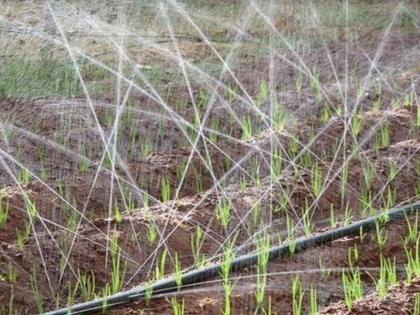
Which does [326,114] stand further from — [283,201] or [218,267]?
[218,267]

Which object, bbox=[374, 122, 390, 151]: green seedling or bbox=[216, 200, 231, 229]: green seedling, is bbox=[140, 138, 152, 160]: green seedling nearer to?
bbox=[216, 200, 231, 229]: green seedling

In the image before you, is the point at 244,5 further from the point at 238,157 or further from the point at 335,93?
the point at 238,157

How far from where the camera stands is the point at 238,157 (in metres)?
3.60

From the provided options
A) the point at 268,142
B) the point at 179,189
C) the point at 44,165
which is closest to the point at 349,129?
the point at 268,142

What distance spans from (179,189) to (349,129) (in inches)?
33.4

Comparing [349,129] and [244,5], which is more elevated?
[244,5]

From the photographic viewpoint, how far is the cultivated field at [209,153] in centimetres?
276

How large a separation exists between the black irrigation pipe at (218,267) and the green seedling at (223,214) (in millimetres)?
216

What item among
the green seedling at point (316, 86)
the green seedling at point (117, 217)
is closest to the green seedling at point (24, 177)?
the green seedling at point (117, 217)

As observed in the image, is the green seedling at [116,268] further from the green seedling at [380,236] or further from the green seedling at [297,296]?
the green seedling at [380,236]

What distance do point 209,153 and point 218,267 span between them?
883mm

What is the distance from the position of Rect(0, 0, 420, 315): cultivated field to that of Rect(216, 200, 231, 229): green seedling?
0.01 metres

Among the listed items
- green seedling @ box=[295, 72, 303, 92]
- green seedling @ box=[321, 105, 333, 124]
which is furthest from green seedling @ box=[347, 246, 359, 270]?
green seedling @ box=[295, 72, 303, 92]

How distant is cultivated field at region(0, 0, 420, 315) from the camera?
9.06 feet
